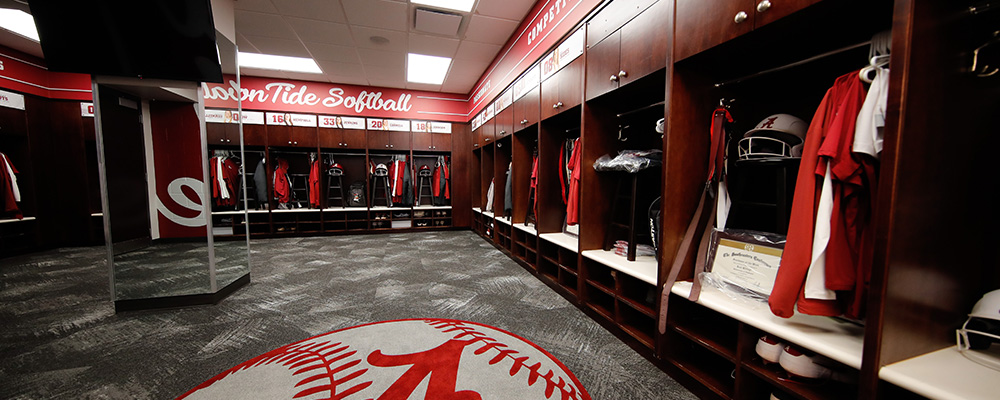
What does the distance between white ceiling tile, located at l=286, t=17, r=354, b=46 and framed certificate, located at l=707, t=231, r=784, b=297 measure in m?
4.49

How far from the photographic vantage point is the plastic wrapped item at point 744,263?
136 cm

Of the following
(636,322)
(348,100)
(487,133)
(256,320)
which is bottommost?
(256,320)

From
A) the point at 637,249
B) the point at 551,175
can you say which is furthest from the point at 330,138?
the point at 637,249

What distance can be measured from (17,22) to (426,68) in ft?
15.8

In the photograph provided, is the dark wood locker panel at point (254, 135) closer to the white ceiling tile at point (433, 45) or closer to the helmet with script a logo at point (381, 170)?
the helmet with script a logo at point (381, 170)

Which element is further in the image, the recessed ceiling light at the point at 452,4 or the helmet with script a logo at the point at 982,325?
the recessed ceiling light at the point at 452,4

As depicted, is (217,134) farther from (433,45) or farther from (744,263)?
(744,263)

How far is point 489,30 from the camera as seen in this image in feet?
13.1

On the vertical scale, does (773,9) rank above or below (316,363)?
above

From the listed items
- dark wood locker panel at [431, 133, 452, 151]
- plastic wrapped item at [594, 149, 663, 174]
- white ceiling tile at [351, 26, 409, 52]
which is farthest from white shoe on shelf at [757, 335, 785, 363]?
dark wood locker panel at [431, 133, 452, 151]

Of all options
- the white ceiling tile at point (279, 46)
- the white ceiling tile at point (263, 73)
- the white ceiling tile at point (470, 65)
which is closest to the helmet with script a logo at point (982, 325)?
the white ceiling tile at point (470, 65)

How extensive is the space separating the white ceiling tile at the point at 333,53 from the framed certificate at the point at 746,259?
4.97 meters

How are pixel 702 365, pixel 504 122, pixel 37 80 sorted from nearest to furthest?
pixel 702 365
pixel 504 122
pixel 37 80

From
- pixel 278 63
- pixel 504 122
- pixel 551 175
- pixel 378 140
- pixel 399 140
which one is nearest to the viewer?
pixel 551 175
